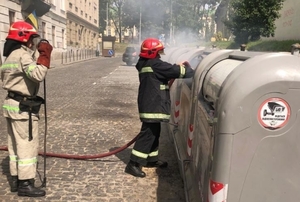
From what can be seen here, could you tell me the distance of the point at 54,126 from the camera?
614 centimetres

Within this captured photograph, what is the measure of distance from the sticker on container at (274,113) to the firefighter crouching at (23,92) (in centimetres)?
210

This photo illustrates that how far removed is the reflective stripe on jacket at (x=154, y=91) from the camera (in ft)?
11.9

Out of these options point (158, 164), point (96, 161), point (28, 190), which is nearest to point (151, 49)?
point (158, 164)

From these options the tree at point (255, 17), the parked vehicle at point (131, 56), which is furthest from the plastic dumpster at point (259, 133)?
the parked vehicle at point (131, 56)

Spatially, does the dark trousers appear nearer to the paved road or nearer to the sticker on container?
the paved road

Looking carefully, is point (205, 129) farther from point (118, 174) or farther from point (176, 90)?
point (176, 90)

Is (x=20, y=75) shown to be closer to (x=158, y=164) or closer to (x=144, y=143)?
(x=144, y=143)

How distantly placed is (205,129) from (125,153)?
103 inches

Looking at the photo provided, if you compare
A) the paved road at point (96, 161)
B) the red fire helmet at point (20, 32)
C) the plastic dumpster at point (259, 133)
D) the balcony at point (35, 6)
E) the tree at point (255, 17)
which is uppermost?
the balcony at point (35, 6)

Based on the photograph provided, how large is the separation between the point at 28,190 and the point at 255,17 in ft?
52.8

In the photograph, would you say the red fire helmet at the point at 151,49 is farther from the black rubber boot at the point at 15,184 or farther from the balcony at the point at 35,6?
the balcony at the point at 35,6

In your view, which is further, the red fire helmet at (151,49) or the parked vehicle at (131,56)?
the parked vehicle at (131,56)

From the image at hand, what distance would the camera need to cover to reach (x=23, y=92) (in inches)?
125

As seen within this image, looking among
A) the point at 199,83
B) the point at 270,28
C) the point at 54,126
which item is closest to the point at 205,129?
the point at 199,83
